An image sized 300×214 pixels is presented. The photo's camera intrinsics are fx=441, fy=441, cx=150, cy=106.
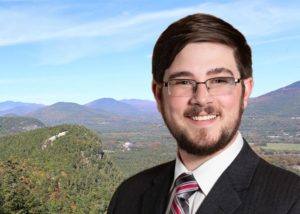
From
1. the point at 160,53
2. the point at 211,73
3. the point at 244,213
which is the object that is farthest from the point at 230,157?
the point at 160,53

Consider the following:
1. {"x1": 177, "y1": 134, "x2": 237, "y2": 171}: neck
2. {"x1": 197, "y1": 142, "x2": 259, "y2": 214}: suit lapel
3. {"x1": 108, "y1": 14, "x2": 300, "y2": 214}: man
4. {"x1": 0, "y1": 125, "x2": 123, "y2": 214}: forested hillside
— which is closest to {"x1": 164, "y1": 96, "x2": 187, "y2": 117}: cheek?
{"x1": 108, "y1": 14, "x2": 300, "y2": 214}: man

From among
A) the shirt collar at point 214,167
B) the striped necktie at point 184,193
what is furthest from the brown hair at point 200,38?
the striped necktie at point 184,193

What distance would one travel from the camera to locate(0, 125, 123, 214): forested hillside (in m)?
40.4

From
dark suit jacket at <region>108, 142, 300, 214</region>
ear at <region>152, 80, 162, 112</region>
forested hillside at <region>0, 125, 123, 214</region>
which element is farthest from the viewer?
forested hillside at <region>0, 125, 123, 214</region>

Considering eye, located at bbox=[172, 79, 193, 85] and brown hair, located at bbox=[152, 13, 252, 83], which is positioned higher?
brown hair, located at bbox=[152, 13, 252, 83]

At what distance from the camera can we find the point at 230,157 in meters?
2.69

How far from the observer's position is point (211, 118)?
261 centimetres

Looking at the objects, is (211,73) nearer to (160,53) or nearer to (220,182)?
(160,53)

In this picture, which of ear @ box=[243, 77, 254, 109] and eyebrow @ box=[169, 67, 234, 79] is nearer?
eyebrow @ box=[169, 67, 234, 79]

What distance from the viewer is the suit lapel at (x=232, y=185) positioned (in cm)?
258

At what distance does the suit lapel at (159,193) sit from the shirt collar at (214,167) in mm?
396

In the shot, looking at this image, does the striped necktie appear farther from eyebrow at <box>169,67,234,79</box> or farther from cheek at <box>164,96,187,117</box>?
eyebrow at <box>169,67,234,79</box>

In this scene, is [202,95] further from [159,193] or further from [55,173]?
[55,173]

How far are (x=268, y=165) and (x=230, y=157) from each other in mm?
239
